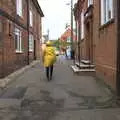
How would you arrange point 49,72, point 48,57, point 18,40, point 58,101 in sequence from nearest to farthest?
point 58,101, point 48,57, point 49,72, point 18,40

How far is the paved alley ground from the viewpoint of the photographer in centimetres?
933

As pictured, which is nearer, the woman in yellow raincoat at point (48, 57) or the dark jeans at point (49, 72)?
the woman in yellow raincoat at point (48, 57)

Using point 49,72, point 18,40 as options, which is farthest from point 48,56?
point 18,40

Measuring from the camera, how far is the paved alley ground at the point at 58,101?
9.33 meters

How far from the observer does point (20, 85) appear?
48.6 ft

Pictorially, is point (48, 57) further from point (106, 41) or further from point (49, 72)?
point (106, 41)

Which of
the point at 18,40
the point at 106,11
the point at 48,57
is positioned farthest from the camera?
the point at 18,40

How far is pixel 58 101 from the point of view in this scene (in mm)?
11242

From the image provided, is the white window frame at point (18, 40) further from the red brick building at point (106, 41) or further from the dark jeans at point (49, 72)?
the red brick building at point (106, 41)

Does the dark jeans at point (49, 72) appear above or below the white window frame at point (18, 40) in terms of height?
below

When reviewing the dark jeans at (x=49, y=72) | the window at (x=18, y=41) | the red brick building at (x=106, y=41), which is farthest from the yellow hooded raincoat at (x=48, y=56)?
the window at (x=18, y=41)

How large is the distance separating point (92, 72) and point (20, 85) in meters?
4.42

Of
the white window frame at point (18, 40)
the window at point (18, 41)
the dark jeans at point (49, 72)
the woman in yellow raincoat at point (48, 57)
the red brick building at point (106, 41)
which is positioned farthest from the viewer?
the white window frame at point (18, 40)

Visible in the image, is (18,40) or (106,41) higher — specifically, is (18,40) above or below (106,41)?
above
